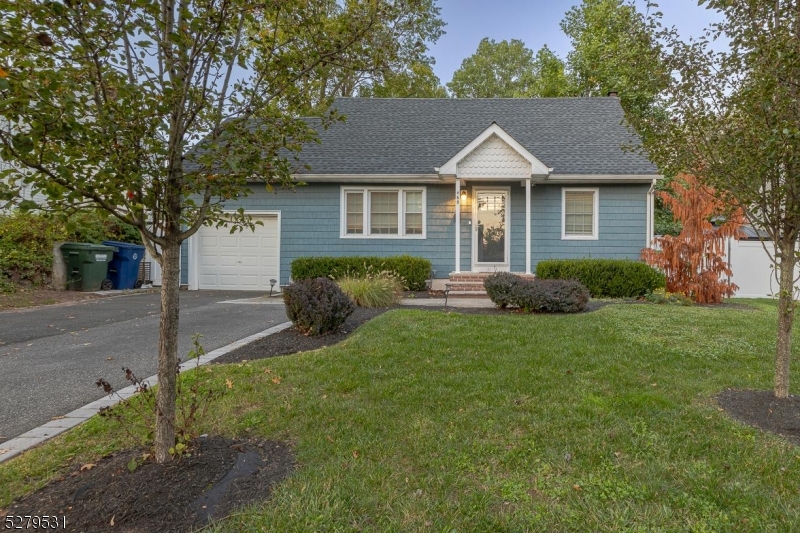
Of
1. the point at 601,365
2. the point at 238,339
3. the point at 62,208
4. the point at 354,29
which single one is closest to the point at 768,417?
the point at 601,365

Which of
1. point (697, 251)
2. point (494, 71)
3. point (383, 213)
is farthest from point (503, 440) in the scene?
point (494, 71)

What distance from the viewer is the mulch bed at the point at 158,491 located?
205 cm

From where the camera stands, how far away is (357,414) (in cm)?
329

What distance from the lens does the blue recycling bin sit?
12.4 m

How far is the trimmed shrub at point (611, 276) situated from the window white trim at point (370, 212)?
147 inches

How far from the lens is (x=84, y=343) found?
5879 mm

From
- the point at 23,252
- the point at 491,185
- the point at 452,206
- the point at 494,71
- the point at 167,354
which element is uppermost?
the point at 494,71

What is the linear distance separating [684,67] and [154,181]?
4080mm

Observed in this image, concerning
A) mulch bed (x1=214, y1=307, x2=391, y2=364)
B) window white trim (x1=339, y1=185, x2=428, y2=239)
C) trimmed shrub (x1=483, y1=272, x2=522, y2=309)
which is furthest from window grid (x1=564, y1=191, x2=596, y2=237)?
mulch bed (x1=214, y1=307, x2=391, y2=364)

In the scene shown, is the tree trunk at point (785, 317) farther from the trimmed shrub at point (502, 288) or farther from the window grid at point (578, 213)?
the window grid at point (578, 213)

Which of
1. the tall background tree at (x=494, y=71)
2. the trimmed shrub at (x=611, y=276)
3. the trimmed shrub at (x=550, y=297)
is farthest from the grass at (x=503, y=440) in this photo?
the tall background tree at (x=494, y=71)

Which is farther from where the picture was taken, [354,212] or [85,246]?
[354,212]

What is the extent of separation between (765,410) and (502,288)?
189 inches

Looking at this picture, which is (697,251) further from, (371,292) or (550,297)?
(371,292)
